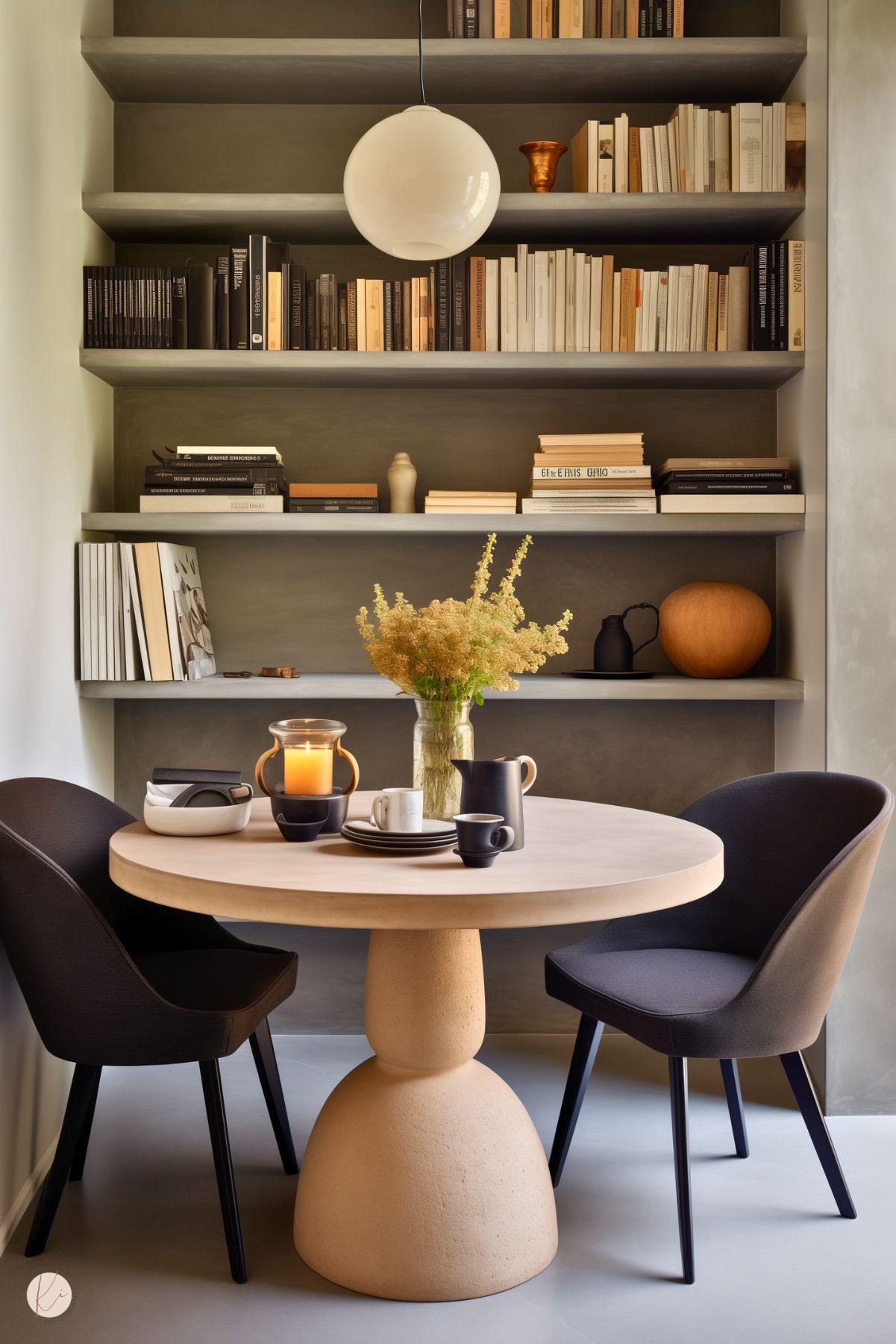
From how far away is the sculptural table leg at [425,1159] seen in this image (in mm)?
1835

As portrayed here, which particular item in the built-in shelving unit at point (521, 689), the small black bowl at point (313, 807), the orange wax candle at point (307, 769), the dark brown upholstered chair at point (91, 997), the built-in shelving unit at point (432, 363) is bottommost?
the dark brown upholstered chair at point (91, 997)

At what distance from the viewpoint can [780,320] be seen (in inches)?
110

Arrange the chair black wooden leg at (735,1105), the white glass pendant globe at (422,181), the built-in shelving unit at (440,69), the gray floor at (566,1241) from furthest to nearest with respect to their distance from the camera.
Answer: the built-in shelving unit at (440,69), the chair black wooden leg at (735,1105), the white glass pendant globe at (422,181), the gray floor at (566,1241)

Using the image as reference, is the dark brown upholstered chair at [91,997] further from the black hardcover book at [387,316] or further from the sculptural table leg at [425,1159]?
the black hardcover book at [387,316]

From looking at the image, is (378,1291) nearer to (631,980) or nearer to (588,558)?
(631,980)

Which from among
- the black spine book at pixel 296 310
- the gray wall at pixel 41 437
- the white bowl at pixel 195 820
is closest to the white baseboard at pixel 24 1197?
the gray wall at pixel 41 437

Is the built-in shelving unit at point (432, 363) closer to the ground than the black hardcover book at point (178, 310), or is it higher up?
closer to the ground

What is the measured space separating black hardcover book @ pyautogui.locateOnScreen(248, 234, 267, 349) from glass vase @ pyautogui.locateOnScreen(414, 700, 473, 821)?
1230mm

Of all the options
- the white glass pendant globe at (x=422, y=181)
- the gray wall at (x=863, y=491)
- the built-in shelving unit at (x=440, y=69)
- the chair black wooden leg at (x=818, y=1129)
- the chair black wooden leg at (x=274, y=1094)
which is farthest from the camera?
the built-in shelving unit at (x=440, y=69)

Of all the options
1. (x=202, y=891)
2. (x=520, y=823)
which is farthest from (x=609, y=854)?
(x=202, y=891)

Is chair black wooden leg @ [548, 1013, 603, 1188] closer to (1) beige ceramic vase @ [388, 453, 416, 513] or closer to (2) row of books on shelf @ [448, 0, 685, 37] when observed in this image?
(1) beige ceramic vase @ [388, 453, 416, 513]

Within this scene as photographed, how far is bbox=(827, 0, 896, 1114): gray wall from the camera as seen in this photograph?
2600 mm

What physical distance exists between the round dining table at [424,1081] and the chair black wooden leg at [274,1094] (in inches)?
10.9

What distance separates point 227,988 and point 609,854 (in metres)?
0.78
